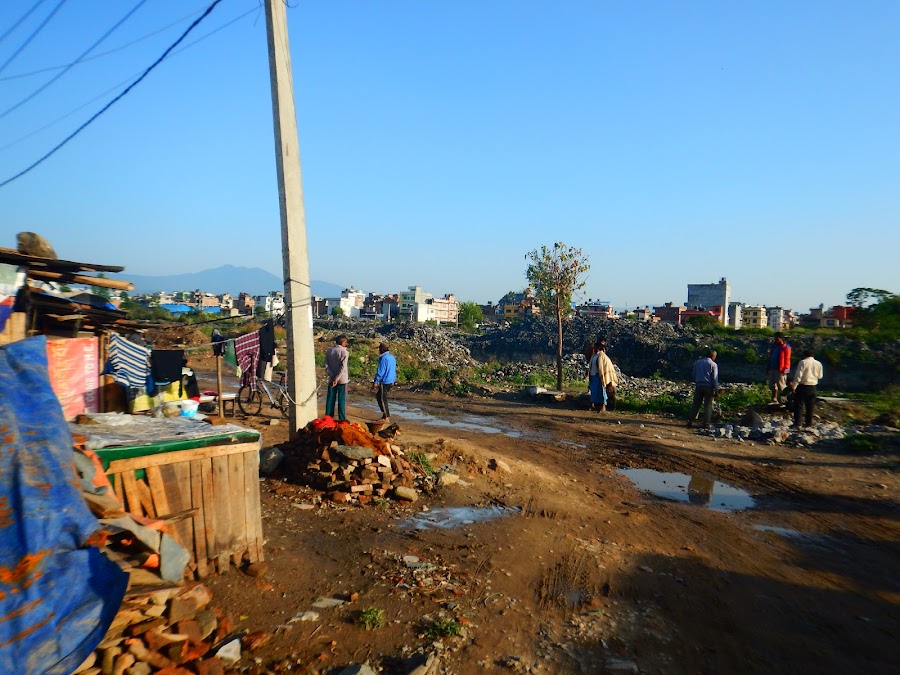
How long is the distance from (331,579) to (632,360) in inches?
1216

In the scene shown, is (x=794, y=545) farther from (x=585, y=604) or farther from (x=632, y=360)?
(x=632, y=360)

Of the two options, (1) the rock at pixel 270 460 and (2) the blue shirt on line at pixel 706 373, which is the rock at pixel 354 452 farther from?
(2) the blue shirt on line at pixel 706 373

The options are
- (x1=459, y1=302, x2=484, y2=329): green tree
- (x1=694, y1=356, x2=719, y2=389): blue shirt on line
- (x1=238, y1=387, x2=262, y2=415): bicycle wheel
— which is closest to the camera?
(x1=694, y1=356, x2=719, y2=389): blue shirt on line

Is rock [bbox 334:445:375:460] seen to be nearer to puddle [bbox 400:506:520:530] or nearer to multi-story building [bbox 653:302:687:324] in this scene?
puddle [bbox 400:506:520:530]

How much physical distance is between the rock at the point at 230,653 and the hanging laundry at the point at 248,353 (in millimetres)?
9600

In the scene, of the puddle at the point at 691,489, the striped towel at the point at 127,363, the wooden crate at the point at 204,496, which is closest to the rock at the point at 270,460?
the wooden crate at the point at 204,496

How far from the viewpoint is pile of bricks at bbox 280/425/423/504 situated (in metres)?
7.85

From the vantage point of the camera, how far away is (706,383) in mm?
14031

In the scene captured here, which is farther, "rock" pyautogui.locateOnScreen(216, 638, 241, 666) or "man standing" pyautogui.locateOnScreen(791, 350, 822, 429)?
"man standing" pyautogui.locateOnScreen(791, 350, 822, 429)

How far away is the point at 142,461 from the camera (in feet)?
15.7

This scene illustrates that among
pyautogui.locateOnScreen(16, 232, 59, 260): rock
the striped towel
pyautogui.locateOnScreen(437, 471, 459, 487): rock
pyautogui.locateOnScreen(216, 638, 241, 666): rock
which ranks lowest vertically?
pyautogui.locateOnScreen(437, 471, 459, 487): rock

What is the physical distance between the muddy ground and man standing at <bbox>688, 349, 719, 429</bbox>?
11.9 ft

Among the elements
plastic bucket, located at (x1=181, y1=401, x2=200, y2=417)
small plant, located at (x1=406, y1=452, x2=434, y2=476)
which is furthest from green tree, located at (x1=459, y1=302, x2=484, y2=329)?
small plant, located at (x1=406, y1=452, x2=434, y2=476)

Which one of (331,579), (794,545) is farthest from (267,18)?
(794,545)
